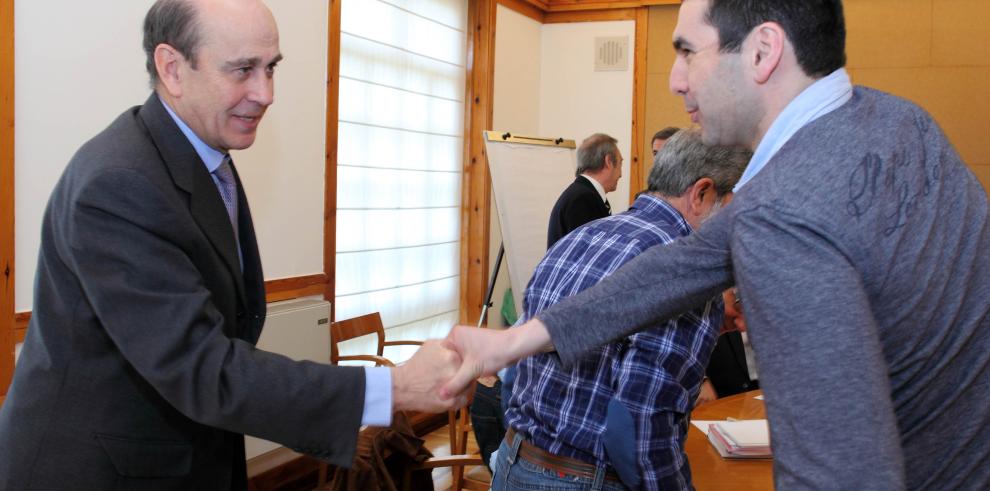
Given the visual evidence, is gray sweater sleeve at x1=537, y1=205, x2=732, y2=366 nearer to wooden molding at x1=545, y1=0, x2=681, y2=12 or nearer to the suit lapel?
the suit lapel

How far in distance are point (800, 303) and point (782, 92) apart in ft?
1.13

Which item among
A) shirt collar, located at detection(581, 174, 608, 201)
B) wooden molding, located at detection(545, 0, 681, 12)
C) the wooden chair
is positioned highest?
wooden molding, located at detection(545, 0, 681, 12)

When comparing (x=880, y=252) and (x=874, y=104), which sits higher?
(x=874, y=104)

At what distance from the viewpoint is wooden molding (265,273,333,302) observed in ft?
13.2

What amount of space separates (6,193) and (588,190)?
2968mm

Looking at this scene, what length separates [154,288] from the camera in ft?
4.27

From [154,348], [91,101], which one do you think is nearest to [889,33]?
[91,101]

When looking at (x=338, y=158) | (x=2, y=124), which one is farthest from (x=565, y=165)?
(x=2, y=124)

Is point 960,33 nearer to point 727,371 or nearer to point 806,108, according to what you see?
point 727,371

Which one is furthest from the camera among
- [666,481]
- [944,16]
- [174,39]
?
[944,16]

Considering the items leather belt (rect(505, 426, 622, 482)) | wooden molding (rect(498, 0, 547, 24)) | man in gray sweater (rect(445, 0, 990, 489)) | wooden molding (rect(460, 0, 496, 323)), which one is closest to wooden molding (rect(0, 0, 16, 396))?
leather belt (rect(505, 426, 622, 482))

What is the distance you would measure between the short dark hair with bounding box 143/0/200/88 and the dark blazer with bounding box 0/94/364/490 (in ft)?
→ 0.48

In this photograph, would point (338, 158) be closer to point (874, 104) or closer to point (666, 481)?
point (666, 481)

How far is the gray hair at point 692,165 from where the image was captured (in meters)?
1.94
